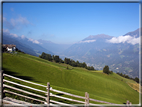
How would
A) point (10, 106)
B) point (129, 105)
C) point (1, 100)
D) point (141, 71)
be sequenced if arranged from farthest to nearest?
point (141, 71), point (1, 100), point (10, 106), point (129, 105)

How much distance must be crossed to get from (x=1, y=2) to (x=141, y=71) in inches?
343

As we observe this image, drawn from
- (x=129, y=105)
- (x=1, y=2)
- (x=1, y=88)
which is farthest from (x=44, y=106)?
(x=1, y=2)

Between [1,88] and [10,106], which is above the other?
[1,88]

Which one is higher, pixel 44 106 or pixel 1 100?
pixel 1 100

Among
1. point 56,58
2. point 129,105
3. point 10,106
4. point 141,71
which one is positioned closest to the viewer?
point 129,105

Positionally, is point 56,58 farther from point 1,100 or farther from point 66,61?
point 1,100

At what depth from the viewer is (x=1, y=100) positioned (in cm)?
466

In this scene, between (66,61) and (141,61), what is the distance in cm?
7286

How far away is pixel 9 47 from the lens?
51906 millimetres

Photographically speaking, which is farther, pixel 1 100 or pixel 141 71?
pixel 141 71

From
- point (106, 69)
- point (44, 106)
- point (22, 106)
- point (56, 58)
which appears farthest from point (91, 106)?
point (56, 58)

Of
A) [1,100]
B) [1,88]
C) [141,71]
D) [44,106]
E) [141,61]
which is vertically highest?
[141,61]

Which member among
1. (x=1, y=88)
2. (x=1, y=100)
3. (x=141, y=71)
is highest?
(x=141, y=71)

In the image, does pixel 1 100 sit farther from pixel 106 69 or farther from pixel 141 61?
pixel 106 69
